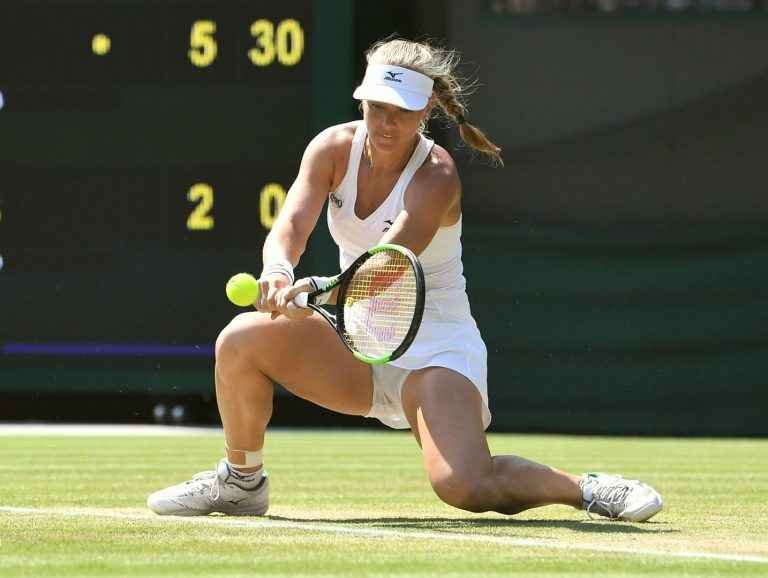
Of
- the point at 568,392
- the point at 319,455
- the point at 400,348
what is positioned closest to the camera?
the point at 400,348

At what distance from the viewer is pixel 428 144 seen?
5543 millimetres

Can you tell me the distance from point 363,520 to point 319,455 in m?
4.03

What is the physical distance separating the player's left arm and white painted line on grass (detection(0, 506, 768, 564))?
83 centimetres

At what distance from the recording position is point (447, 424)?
5.36 meters

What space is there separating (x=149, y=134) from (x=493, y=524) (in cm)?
661

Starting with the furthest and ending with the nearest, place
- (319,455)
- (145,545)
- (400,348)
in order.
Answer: (319,455) → (400,348) → (145,545)

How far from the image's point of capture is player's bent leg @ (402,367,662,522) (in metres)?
5.27

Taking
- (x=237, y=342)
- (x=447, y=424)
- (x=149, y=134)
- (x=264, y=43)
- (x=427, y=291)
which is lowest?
(x=447, y=424)

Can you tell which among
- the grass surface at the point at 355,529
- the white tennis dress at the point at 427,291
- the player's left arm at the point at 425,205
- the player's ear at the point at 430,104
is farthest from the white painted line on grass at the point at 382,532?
the player's ear at the point at 430,104

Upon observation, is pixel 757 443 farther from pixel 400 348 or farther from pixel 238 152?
pixel 400 348

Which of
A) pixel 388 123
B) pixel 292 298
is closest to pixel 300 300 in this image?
pixel 292 298

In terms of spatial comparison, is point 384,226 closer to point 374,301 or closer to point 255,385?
point 374,301

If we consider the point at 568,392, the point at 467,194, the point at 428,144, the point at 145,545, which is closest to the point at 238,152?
the point at 467,194

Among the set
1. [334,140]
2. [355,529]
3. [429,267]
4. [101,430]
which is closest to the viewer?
[355,529]
